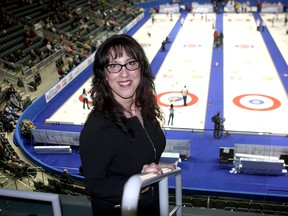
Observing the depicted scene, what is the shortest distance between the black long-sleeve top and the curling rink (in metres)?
5.70

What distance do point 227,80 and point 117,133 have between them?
19.0 metres

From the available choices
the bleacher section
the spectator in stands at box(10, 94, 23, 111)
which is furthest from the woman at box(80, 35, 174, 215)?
the bleacher section

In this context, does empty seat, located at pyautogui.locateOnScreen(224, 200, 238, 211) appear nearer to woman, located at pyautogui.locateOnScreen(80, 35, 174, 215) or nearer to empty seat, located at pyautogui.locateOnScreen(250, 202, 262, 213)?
empty seat, located at pyautogui.locateOnScreen(250, 202, 262, 213)

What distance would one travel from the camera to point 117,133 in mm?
2047

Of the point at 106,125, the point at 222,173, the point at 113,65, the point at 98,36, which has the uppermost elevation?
the point at 113,65

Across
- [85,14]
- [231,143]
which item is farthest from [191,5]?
[231,143]

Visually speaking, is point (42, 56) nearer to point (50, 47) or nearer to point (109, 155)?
point (50, 47)

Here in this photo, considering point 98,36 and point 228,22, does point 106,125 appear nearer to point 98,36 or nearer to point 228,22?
point 98,36

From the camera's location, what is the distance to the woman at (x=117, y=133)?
193cm

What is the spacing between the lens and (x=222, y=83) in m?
19.8

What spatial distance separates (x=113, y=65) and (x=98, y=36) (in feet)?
102

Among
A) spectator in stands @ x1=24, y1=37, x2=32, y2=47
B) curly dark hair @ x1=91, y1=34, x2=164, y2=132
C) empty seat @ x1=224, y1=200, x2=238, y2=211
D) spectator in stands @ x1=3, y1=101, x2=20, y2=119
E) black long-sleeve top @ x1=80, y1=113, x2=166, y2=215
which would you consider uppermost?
curly dark hair @ x1=91, y1=34, x2=164, y2=132

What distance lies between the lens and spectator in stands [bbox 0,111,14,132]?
14.9 meters

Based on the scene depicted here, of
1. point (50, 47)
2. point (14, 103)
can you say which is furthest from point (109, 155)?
point (50, 47)
